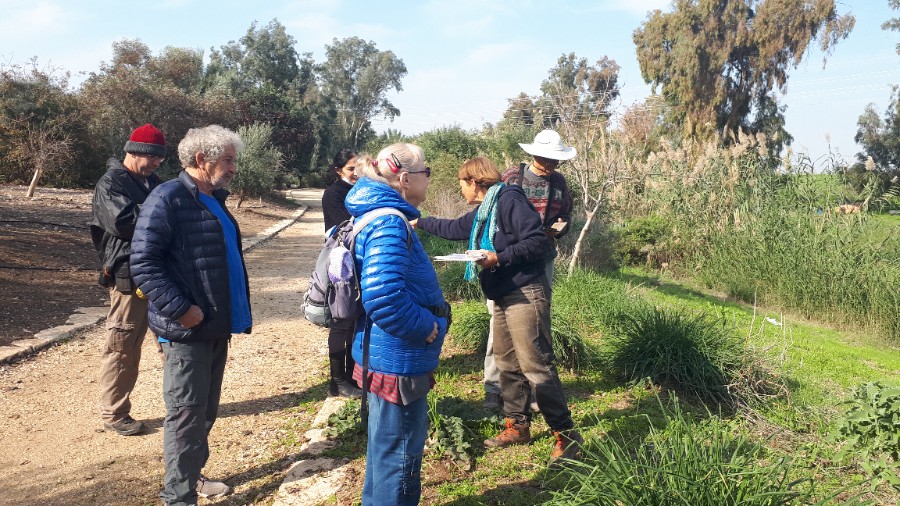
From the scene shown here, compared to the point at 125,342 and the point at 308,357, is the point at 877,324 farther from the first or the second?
the point at 125,342

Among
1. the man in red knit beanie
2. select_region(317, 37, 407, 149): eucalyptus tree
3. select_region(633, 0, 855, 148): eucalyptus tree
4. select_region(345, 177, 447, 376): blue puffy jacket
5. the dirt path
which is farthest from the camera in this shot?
select_region(317, 37, 407, 149): eucalyptus tree

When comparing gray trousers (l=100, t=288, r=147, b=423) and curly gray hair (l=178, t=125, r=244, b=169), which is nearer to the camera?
curly gray hair (l=178, t=125, r=244, b=169)

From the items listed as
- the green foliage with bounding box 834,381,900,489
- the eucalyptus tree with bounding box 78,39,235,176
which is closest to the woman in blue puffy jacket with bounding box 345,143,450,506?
the green foliage with bounding box 834,381,900,489

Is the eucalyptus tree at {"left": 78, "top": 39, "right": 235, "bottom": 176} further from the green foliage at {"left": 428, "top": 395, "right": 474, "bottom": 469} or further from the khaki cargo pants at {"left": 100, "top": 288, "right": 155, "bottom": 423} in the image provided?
the green foliage at {"left": 428, "top": 395, "right": 474, "bottom": 469}

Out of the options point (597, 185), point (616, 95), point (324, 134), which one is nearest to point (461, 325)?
point (616, 95)

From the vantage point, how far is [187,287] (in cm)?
317

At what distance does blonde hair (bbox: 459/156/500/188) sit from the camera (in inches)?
163

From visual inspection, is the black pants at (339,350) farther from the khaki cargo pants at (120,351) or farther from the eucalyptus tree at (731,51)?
the eucalyptus tree at (731,51)

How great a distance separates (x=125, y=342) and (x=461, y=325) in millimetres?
2937

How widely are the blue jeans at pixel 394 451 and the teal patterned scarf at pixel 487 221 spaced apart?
4.86 feet

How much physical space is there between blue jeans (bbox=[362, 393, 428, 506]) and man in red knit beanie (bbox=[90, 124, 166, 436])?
218 centimetres

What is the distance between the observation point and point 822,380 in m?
5.84

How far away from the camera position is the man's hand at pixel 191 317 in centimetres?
308

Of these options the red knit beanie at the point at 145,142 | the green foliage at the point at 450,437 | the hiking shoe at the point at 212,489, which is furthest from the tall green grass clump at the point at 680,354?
the red knit beanie at the point at 145,142
